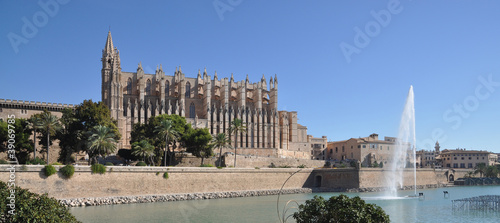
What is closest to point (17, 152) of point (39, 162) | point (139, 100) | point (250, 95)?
point (39, 162)

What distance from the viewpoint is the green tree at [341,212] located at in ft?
56.4

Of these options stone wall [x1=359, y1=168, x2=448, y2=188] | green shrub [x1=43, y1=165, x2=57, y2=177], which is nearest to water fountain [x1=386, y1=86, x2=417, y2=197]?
stone wall [x1=359, y1=168, x2=448, y2=188]

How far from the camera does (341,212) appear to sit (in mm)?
17422

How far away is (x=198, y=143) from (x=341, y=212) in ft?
Result: 130

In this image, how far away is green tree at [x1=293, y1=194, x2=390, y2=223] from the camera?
17203 millimetres

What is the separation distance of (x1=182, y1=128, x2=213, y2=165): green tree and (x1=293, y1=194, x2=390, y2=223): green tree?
125 ft

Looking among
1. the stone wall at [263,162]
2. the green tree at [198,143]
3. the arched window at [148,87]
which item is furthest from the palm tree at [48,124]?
the arched window at [148,87]

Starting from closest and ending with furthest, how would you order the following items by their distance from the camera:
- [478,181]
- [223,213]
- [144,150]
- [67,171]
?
[223,213], [67,171], [144,150], [478,181]

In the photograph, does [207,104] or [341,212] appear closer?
[341,212]

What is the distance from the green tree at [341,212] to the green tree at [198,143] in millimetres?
37986

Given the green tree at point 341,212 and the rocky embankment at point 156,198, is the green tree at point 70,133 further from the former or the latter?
the green tree at point 341,212

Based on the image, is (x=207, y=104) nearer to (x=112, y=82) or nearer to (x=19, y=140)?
(x=112, y=82)

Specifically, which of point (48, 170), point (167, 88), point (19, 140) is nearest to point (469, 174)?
point (167, 88)

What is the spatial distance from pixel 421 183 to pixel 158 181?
37.7 m
